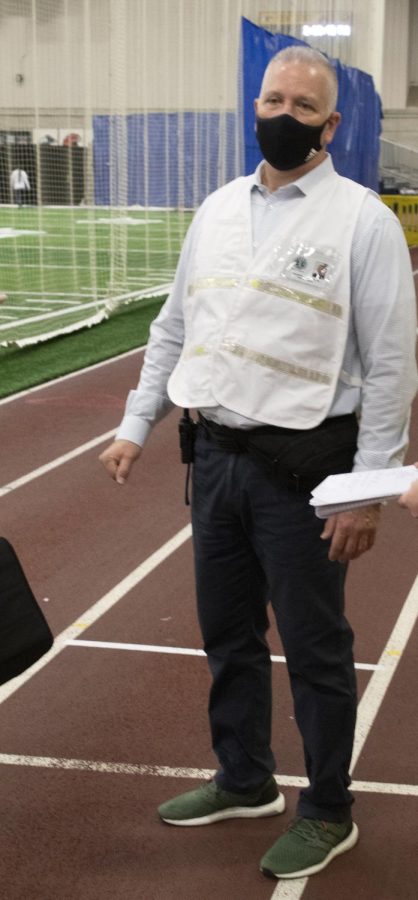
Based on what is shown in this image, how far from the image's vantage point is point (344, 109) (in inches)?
813

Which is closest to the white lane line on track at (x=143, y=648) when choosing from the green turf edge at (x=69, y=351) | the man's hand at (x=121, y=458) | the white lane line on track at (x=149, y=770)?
the white lane line on track at (x=149, y=770)

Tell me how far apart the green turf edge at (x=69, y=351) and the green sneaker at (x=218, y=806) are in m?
6.76

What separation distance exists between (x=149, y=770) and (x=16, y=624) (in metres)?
0.93

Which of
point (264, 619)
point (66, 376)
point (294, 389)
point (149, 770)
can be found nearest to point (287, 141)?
point (294, 389)

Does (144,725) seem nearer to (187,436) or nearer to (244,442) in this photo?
(187,436)

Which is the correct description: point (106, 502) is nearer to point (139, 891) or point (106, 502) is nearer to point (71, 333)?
point (139, 891)

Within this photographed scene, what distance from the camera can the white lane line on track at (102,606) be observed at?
4586 millimetres

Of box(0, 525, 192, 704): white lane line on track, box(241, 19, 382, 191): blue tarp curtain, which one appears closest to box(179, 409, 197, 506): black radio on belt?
box(0, 525, 192, 704): white lane line on track

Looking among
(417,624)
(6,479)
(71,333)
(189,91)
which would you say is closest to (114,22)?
(189,91)

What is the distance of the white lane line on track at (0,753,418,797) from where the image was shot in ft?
12.4

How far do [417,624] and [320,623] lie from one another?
2065 millimetres

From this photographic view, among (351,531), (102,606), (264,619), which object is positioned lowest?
(102,606)

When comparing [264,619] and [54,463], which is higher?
[264,619]

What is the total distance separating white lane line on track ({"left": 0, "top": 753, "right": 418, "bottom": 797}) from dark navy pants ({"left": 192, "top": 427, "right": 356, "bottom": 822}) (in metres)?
0.36
